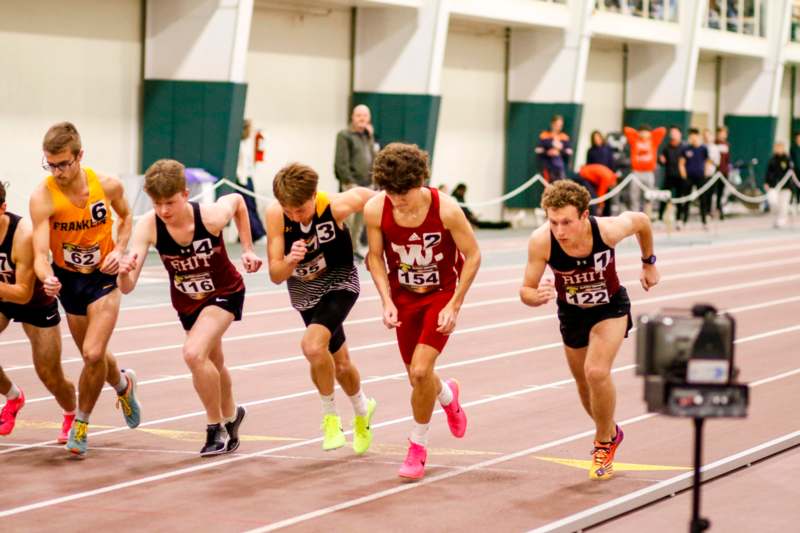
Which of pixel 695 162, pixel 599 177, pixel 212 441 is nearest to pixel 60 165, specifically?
pixel 212 441

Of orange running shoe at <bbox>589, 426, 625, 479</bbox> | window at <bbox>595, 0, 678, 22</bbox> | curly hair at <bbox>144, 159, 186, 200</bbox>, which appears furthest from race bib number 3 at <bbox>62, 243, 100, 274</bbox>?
window at <bbox>595, 0, 678, 22</bbox>

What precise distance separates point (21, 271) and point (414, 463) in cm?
256

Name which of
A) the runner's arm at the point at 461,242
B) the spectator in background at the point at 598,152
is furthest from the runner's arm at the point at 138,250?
the spectator in background at the point at 598,152

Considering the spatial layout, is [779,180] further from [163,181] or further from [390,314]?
[163,181]

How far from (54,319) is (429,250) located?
2.39m

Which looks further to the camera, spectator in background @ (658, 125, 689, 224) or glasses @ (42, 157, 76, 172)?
spectator in background @ (658, 125, 689, 224)

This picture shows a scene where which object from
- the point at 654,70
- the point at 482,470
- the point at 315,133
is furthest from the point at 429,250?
the point at 654,70

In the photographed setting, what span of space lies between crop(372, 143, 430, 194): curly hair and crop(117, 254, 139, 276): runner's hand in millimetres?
1515

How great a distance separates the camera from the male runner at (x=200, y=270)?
26.3 ft

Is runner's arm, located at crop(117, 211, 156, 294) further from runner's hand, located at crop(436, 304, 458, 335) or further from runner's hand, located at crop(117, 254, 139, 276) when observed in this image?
runner's hand, located at crop(436, 304, 458, 335)

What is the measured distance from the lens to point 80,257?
8.36 m

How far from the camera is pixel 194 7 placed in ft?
69.7

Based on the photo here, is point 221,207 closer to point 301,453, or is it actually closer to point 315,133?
point 301,453

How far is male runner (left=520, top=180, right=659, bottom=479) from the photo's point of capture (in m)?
7.53
